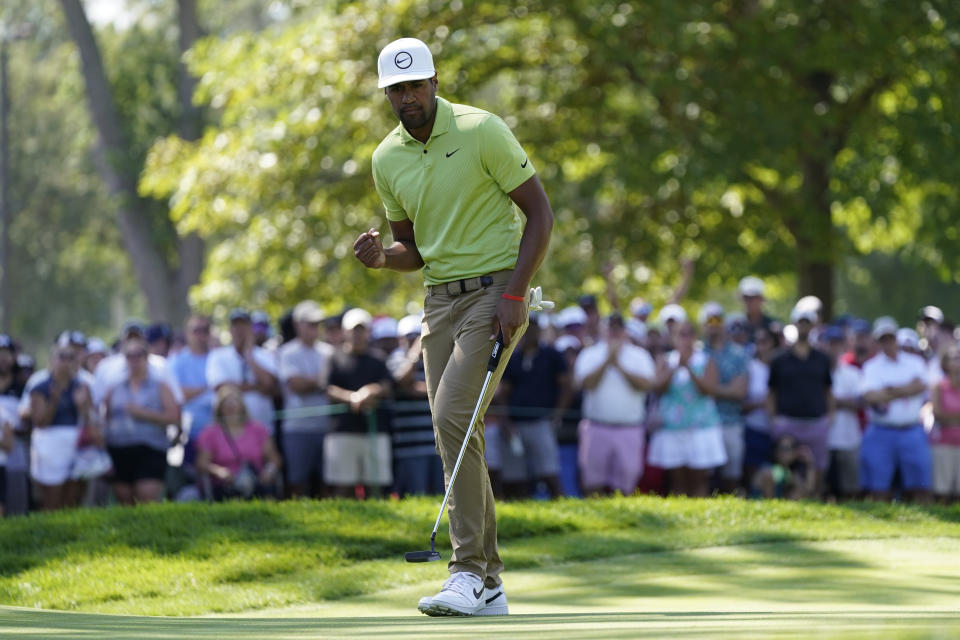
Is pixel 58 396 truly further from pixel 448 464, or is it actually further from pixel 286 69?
pixel 286 69

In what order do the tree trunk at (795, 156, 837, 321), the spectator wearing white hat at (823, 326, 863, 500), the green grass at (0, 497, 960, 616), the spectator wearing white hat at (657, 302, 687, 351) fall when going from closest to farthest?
the green grass at (0, 497, 960, 616)
the spectator wearing white hat at (823, 326, 863, 500)
the spectator wearing white hat at (657, 302, 687, 351)
the tree trunk at (795, 156, 837, 321)

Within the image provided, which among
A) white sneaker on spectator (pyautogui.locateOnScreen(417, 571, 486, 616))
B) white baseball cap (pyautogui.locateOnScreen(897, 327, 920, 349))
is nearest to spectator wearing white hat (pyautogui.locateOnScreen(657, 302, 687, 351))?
white baseball cap (pyautogui.locateOnScreen(897, 327, 920, 349))

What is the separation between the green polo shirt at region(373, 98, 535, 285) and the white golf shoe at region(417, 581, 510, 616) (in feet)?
4.42

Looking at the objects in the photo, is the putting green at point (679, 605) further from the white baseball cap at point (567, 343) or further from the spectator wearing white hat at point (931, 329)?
the spectator wearing white hat at point (931, 329)

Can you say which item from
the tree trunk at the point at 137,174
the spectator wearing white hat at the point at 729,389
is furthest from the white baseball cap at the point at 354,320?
the tree trunk at the point at 137,174

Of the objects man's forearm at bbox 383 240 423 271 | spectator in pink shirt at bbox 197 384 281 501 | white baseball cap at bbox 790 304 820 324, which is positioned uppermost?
man's forearm at bbox 383 240 423 271

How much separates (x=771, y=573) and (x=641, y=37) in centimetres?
1424

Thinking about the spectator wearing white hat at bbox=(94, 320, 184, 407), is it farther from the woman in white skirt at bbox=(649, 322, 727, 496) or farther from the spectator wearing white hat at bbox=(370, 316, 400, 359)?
the woman in white skirt at bbox=(649, 322, 727, 496)

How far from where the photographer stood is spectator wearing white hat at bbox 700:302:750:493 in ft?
44.6

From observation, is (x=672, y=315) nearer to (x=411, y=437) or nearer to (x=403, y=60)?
(x=411, y=437)

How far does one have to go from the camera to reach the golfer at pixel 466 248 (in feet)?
20.4

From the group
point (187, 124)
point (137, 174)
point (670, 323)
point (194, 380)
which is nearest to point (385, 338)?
point (194, 380)

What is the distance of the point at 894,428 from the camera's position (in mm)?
13945

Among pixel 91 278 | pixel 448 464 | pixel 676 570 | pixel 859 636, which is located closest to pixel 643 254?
pixel 676 570
